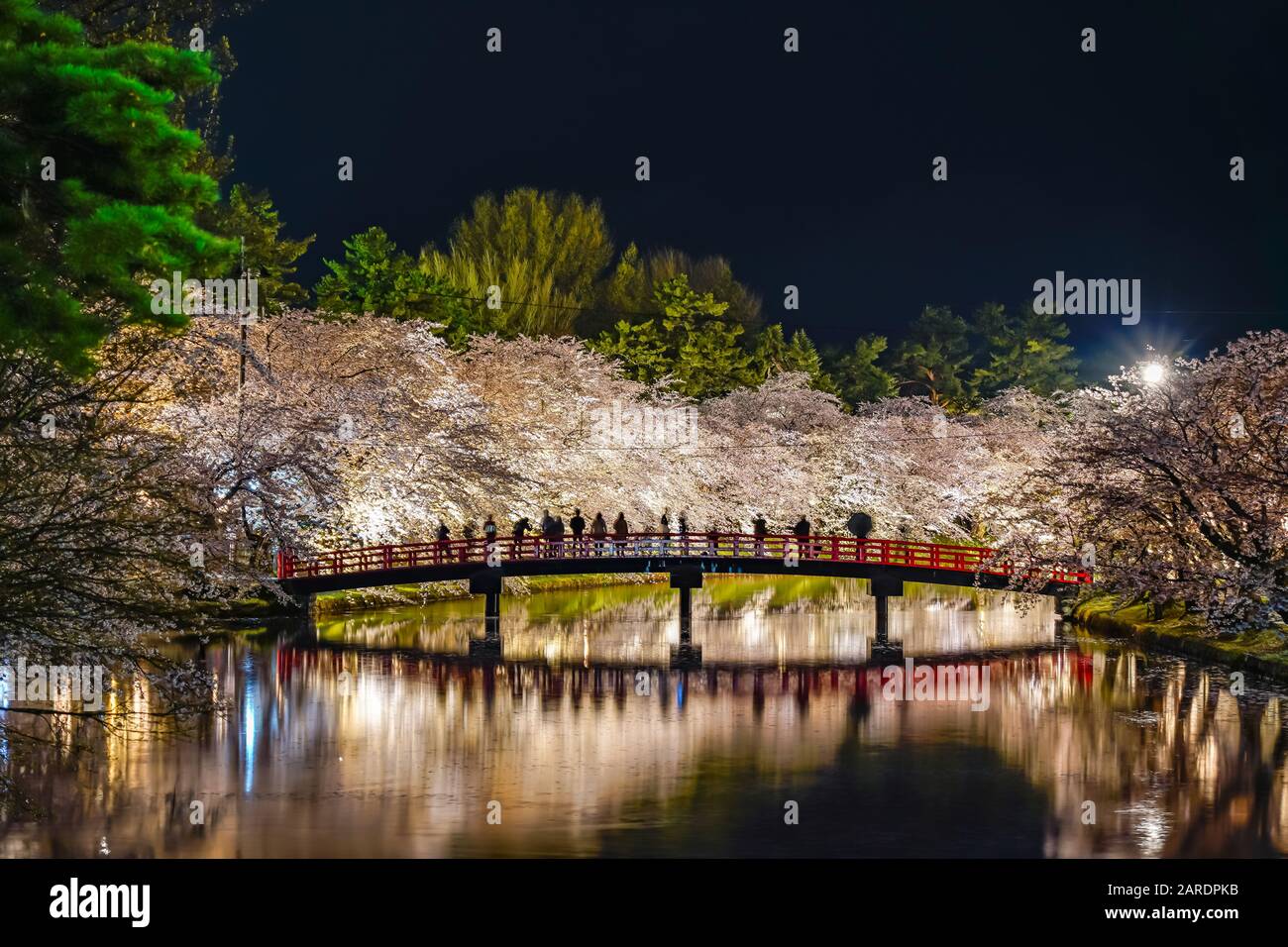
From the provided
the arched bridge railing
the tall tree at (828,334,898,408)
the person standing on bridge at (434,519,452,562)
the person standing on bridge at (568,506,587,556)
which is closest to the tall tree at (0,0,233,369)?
the arched bridge railing

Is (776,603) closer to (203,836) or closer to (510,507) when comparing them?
(510,507)

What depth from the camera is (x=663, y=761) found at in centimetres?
2736

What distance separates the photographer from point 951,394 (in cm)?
9231

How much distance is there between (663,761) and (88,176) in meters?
14.6

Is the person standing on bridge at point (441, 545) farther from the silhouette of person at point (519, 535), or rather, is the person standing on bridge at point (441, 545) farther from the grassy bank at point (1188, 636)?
the grassy bank at point (1188, 636)

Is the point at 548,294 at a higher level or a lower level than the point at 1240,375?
higher

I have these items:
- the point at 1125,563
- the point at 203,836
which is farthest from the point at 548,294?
the point at 203,836

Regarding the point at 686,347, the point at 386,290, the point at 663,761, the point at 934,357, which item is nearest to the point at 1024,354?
the point at 934,357

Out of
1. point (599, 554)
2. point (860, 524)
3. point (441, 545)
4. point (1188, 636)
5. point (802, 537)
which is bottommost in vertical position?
point (1188, 636)

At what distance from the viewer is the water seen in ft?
71.1

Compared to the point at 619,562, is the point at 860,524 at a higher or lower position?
higher

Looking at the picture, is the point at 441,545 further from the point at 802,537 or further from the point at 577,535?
the point at 802,537
